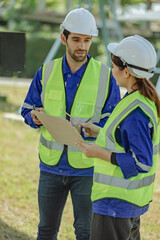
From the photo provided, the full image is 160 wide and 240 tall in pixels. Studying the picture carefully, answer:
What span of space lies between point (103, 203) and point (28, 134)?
605cm

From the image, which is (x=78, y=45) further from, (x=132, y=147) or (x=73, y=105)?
(x=132, y=147)

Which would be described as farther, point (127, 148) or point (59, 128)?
point (59, 128)

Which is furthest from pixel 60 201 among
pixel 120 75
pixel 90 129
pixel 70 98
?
pixel 120 75

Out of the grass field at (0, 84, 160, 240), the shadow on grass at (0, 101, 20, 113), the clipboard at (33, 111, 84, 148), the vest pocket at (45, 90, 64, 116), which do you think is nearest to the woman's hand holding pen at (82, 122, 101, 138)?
the clipboard at (33, 111, 84, 148)

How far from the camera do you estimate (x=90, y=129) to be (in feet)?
9.67

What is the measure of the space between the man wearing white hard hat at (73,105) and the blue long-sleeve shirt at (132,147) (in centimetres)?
67

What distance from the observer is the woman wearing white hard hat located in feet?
7.75

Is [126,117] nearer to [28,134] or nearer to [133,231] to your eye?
[133,231]

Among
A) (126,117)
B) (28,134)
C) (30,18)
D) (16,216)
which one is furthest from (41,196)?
(30,18)

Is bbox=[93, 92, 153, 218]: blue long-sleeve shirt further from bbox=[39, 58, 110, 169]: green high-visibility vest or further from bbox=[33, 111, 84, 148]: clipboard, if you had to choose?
bbox=[39, 58, 110, 169]: green high-visibility vest

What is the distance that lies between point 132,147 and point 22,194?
3.42 m

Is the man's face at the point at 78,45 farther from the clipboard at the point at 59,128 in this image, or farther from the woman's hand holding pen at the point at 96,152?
the woman's hand holding pen at the point at 96,152

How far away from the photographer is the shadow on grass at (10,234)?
14.0ft

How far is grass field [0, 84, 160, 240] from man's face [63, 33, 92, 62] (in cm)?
195
